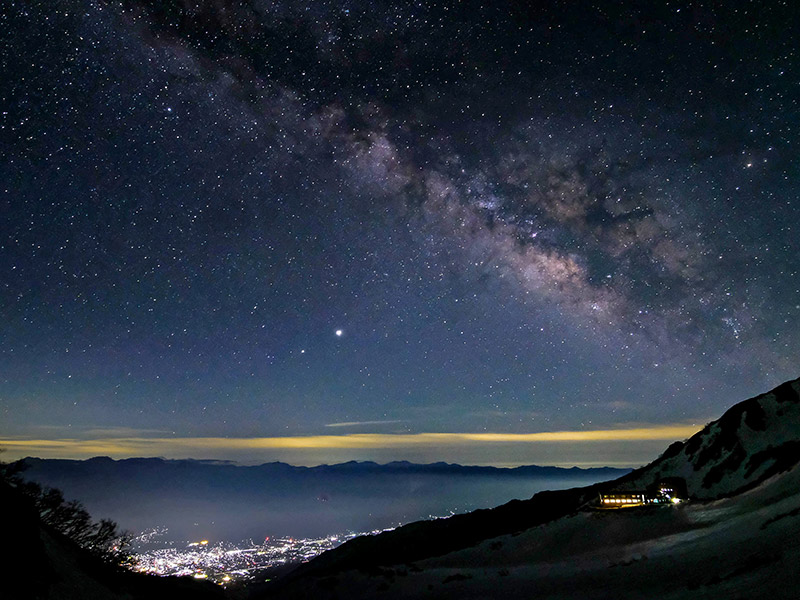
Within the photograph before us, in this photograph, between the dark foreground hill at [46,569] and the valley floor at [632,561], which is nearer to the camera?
the valley floor at [632,561]

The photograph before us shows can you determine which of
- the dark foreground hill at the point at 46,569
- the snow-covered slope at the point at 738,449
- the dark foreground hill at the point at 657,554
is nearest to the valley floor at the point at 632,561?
the dark foreground hill at the point at 657,554

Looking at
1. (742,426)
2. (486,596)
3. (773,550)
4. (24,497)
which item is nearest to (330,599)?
(486,596)

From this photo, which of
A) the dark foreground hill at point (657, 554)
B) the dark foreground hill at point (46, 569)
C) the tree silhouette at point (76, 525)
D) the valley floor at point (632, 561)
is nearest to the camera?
the valley floor at point (632, 561)

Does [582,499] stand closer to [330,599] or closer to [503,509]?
[503,509]

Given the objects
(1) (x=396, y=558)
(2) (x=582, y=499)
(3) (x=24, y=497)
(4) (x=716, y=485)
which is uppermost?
(3) (x=24, y=497)

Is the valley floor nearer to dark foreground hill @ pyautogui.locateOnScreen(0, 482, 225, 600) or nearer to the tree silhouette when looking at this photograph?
dark foreground hill @ pyautogui.locateOnScreen(0, 482, 225, 600)

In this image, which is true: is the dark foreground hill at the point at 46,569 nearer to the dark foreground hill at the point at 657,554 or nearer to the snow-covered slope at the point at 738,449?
the dark foreground hill at the point at 657,554

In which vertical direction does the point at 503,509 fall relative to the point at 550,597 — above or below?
below
